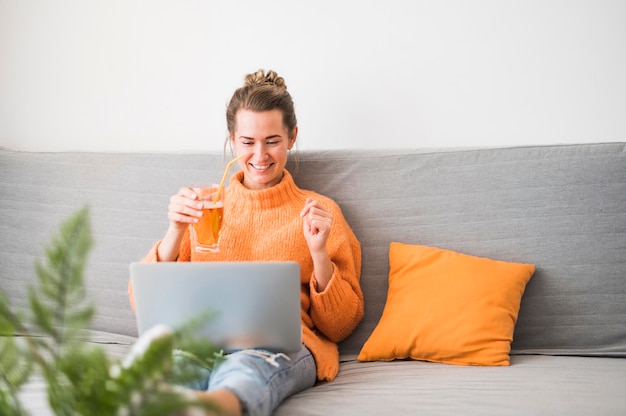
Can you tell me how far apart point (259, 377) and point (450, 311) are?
644 millimetres

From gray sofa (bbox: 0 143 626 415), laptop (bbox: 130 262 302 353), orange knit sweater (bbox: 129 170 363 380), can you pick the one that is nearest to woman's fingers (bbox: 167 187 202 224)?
orange knit sweater (bbox: 129 170 363 380)

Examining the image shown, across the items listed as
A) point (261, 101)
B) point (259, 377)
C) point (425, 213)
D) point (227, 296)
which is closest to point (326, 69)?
point (261, 101)

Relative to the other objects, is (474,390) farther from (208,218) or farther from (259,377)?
(208,218)

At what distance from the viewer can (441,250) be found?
1.95 meters

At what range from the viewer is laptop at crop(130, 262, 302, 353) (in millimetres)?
1394

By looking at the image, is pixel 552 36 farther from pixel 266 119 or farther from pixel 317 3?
pixel 266 119

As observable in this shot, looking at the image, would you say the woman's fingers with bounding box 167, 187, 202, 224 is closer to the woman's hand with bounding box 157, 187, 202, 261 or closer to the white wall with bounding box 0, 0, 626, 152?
the woman's hand with bounding box 157, 187, 202, 261

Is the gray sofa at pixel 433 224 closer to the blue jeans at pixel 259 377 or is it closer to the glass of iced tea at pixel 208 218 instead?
the blue jeans at pixel 259 377

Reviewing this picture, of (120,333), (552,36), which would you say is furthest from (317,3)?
(120,333)

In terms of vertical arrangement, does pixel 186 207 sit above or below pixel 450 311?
above

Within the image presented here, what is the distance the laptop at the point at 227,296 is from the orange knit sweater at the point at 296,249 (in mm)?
356

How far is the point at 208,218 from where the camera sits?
1.72 meters

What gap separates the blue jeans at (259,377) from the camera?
132 centimetres

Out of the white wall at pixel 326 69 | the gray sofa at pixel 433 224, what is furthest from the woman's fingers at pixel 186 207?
the white wall at pixel 326 69
